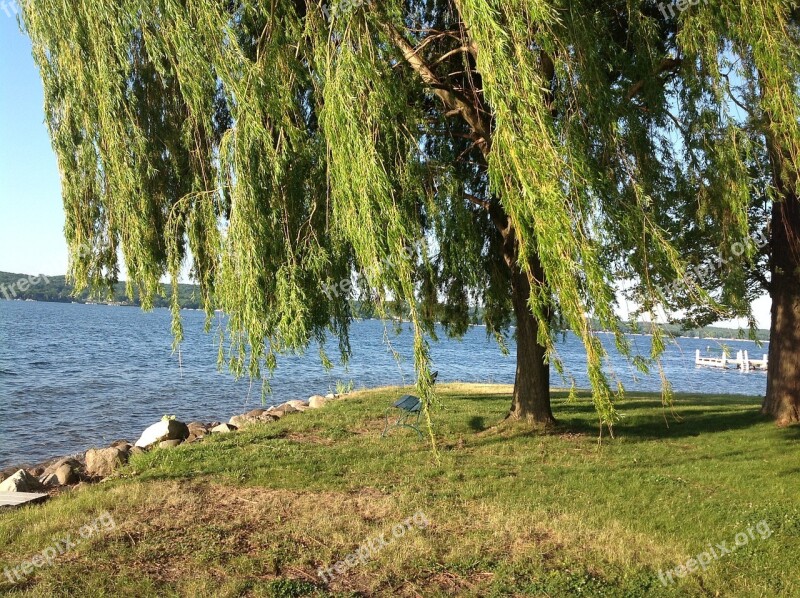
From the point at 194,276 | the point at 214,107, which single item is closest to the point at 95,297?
the point at 194,276

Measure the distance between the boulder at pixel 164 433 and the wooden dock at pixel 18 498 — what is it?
10.1ft

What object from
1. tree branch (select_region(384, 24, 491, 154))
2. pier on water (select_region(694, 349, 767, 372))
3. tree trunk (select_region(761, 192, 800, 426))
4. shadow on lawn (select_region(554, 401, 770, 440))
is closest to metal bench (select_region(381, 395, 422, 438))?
shadow on lawn (select_region(554, 401, 770, 440))

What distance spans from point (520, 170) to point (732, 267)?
4.53m

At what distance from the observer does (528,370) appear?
977 cm

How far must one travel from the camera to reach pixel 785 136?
219 inches

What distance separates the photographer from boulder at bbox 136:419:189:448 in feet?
34.2

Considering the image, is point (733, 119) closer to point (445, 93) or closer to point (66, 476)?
point (445, 93)

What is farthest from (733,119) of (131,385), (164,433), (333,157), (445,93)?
(131,385)

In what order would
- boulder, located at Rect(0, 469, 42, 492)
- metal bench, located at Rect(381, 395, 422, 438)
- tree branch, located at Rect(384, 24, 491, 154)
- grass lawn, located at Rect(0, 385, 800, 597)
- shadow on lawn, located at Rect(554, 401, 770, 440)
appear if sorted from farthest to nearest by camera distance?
shadow on lawn, located at Rect(554, 401, 770, 440) → metal bench, located at Rect(381, 395, 422, 438) → boulder, located at Rect(0, 469, 42, 492) → tree branch, located at Rect(384, 24, 491, 154) → grass lawn, located at Rect(0, 385, 800, 597)

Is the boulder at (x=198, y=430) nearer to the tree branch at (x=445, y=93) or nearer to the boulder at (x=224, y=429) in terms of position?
the boulder at (x=224, y=429)

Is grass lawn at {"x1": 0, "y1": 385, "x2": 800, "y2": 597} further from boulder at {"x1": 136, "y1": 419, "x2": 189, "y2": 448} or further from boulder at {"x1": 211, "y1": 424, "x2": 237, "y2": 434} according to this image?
boulder at {"x1": 136, "y1": 419, "x2": 189, "y2": 448}

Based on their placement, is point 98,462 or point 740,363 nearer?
point 98,462

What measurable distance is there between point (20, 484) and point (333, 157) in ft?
20.3

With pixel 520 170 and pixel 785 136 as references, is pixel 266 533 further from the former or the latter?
pixel 785 136
